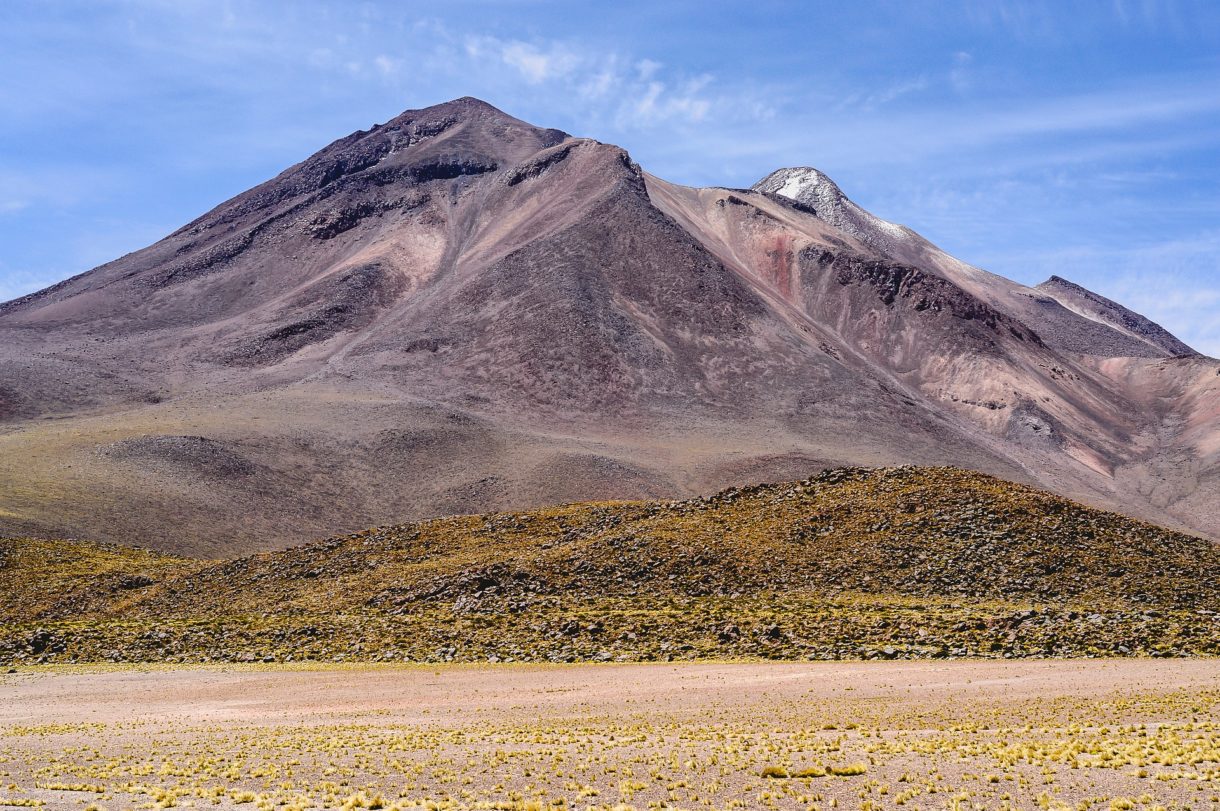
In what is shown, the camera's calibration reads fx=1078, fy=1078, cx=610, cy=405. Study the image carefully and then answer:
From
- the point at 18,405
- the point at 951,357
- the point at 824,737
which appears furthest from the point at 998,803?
the point at 951,357

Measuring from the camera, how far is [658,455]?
12125 cm

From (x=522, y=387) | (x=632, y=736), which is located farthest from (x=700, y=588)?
(x=522, y=387)

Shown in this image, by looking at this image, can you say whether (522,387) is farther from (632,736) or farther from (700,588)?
(632,736)

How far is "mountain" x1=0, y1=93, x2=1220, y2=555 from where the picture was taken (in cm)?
10400

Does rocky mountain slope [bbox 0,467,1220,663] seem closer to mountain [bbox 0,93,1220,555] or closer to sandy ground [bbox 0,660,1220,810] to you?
sandy ground [bbox 0,660,1220,810]

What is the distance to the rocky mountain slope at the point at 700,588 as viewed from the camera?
38.5m

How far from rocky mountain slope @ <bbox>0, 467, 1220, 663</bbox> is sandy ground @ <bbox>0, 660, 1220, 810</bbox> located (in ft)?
10.3

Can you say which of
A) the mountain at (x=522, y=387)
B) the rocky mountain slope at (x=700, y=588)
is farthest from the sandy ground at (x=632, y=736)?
the mountain at (x=522, y=387)

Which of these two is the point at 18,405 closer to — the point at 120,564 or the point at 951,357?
the point at 120,564

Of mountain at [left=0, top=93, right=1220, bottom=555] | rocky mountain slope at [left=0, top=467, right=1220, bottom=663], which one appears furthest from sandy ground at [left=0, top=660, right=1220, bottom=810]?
mountain at [left=0, top=93, right=1220, bottom=555]

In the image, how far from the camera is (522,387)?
143 meters

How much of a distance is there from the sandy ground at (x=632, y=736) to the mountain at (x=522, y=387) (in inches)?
2194

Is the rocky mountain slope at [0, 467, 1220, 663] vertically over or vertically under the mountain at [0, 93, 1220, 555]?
under

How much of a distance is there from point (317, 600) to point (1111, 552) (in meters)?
34.6
